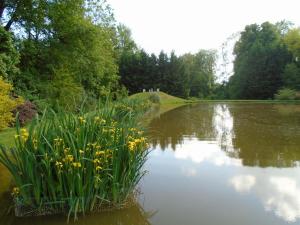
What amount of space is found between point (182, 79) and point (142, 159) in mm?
39775

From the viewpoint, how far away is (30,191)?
3748 mm

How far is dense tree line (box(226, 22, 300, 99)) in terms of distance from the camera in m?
39.2

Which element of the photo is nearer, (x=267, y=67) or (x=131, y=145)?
(x=131, y=145)

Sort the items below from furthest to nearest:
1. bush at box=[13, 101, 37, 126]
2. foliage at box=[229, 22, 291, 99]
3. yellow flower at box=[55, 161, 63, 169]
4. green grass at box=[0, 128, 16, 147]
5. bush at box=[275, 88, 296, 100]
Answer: foliage at box=[229, 22, 291, 99] < bush at box=[275, 88, 296, 100] < bush at box=[13, 101, 37, 126] < green grass at box=[0, 128, 16, 147] < yellow flower at box=[55, 161, 63, 169]

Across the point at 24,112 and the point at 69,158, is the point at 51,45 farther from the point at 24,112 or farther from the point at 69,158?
the point at 69,158

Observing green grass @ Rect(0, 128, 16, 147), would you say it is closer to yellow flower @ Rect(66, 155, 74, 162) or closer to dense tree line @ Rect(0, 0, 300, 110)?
dense tree line @ Rect(0, 0, 300, 110)

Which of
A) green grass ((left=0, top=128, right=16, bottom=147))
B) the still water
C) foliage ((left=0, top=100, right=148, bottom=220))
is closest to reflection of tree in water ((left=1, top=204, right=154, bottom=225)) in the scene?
the still water

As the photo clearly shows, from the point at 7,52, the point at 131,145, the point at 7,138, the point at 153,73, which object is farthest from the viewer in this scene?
the point at 153,73

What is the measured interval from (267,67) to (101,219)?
40.3 meters

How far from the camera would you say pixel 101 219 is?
3.88 metres

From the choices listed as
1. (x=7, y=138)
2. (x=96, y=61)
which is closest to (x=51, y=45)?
(x=96, y=61)

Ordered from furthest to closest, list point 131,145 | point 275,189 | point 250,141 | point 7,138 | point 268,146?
point 250,141 → point 268,146 → point 7,138 → point 275,189 → point 131,145

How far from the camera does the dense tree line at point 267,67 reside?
39.2m

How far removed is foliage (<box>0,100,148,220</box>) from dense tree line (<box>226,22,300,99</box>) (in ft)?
119
